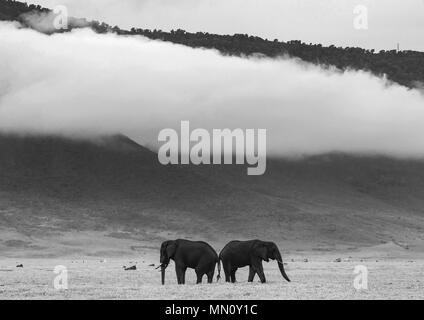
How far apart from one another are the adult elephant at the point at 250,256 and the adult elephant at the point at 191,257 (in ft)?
3.61

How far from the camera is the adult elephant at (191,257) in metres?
36.8

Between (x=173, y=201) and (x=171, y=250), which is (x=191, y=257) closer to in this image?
(x=171, y=250)

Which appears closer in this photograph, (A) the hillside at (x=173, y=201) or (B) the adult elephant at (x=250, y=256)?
(B) the adult elephant at (x=250, y=256)

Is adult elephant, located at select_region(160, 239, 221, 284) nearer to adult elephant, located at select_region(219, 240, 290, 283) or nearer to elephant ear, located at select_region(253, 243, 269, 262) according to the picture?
adult elephant, located at select_region(219, 240, 290, 283)

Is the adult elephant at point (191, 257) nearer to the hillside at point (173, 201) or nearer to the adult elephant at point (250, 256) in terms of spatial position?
the adult elephant at point (250, 256)

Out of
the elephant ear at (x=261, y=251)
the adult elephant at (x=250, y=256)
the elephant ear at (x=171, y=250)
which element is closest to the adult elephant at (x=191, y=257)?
the elephant ear at (x=171, y=250)

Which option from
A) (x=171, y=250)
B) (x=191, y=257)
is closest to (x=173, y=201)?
(x=171, y=250)

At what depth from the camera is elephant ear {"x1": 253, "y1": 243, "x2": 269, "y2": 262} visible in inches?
1460

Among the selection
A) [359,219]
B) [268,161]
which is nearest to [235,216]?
[359,219]

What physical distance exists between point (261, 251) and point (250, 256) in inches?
21.9

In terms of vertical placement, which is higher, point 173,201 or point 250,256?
Answer: point 250,256

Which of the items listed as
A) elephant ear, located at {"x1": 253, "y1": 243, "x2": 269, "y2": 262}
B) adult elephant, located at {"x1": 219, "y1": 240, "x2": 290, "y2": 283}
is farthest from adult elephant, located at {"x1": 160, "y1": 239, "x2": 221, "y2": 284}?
elephant ear, located at {"x1": 253, "y1": 243, "x2": 269, "y2": 262}

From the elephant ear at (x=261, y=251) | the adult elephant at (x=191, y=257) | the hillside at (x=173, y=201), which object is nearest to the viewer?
the adult elephant at (x=191, y=257)

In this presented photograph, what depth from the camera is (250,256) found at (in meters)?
37.4
